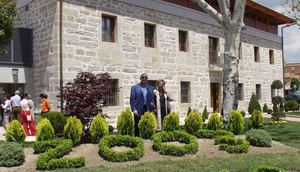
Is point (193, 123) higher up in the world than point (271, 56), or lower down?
lower down

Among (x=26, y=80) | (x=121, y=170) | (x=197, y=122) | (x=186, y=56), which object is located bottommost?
(x=121, y=170)

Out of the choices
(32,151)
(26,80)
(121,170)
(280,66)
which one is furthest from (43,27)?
(280,66)

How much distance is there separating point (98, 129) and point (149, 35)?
28.1ft

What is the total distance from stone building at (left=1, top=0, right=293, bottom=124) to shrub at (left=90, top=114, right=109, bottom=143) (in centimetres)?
448

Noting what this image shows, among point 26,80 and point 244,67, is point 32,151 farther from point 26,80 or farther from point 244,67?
point 244,67

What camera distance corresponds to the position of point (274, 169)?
14.4 feet

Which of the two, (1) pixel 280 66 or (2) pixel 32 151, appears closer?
(2) pixel 32 151

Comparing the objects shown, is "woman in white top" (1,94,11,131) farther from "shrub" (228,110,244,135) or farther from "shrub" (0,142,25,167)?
"shrub" (228,110,244,135)

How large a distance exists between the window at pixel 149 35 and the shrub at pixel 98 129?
805 centimetres

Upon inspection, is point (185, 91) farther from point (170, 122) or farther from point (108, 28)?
point (170, 122)

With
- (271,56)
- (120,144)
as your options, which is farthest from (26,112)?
(271,56)

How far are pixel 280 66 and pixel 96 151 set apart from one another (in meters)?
22.8

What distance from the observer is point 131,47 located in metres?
13.1

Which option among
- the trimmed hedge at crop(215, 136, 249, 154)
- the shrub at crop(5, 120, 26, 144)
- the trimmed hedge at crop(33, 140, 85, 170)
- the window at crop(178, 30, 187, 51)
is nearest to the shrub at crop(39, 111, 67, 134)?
the shrub at crop(5, 120, 26, 144)
